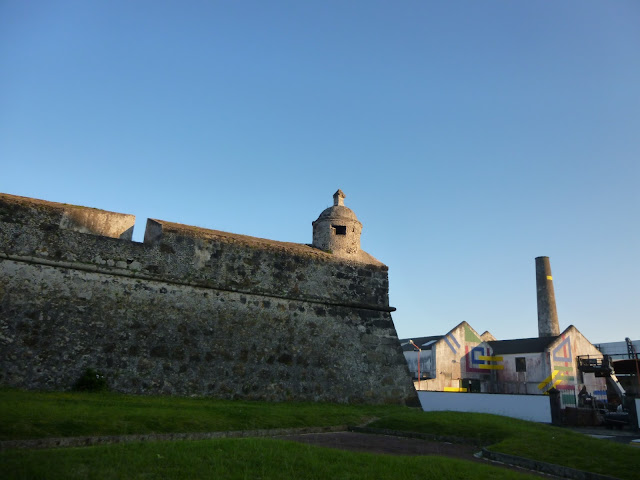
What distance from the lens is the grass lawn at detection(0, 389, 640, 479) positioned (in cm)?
575

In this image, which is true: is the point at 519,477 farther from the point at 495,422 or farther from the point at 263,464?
the point at 495,422

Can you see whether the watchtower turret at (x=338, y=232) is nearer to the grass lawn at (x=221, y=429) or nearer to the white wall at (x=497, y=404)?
the grass lawn at (x=221, y=429)

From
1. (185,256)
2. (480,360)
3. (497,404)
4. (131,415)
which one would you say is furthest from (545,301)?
(131,415)

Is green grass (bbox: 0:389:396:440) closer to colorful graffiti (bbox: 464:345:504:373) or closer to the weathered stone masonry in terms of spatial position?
the weathered stone masonry

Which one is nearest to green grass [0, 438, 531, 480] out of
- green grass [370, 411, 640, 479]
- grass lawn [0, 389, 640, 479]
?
grass lawn [0, 389, 640, 479]

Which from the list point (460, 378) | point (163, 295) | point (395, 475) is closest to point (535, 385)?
point (460, 378)

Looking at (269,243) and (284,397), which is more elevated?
(269,243)

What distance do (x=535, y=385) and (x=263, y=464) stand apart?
3383 cm

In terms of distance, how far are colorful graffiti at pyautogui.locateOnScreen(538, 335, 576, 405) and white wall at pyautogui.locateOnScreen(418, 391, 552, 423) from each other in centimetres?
1688

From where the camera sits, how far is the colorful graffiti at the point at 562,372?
1308 inches

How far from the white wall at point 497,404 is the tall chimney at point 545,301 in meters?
24.1

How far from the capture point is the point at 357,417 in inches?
482

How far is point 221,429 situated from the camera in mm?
9141

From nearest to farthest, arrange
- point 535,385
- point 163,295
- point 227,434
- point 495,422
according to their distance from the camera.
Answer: point 227,434
point 495,422
point 163,295
point 535,385
